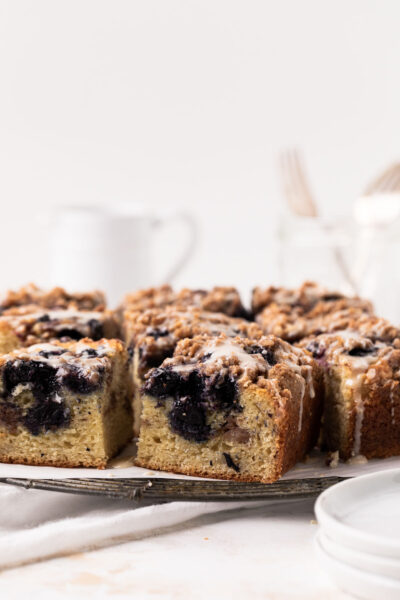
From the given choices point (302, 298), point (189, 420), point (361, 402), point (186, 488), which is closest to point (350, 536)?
point (186, 488)

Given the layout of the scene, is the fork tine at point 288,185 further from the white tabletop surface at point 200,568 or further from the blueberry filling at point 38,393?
the white tabletop surface at point 200,568

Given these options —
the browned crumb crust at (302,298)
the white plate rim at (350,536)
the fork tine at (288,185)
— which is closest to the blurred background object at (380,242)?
the fork tine at (288,185)

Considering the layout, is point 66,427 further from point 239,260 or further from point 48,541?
point 239,260

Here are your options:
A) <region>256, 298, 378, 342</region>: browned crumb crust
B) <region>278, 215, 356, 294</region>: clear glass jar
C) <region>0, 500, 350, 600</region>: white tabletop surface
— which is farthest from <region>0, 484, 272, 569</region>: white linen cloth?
<region>278, 215, 356, 294</region>: clear glass jar

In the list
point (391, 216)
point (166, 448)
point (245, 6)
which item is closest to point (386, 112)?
point (245, 6)

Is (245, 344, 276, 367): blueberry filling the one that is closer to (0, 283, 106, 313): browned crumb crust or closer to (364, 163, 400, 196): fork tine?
(0, 283, 106, 313): browned crumb crust
